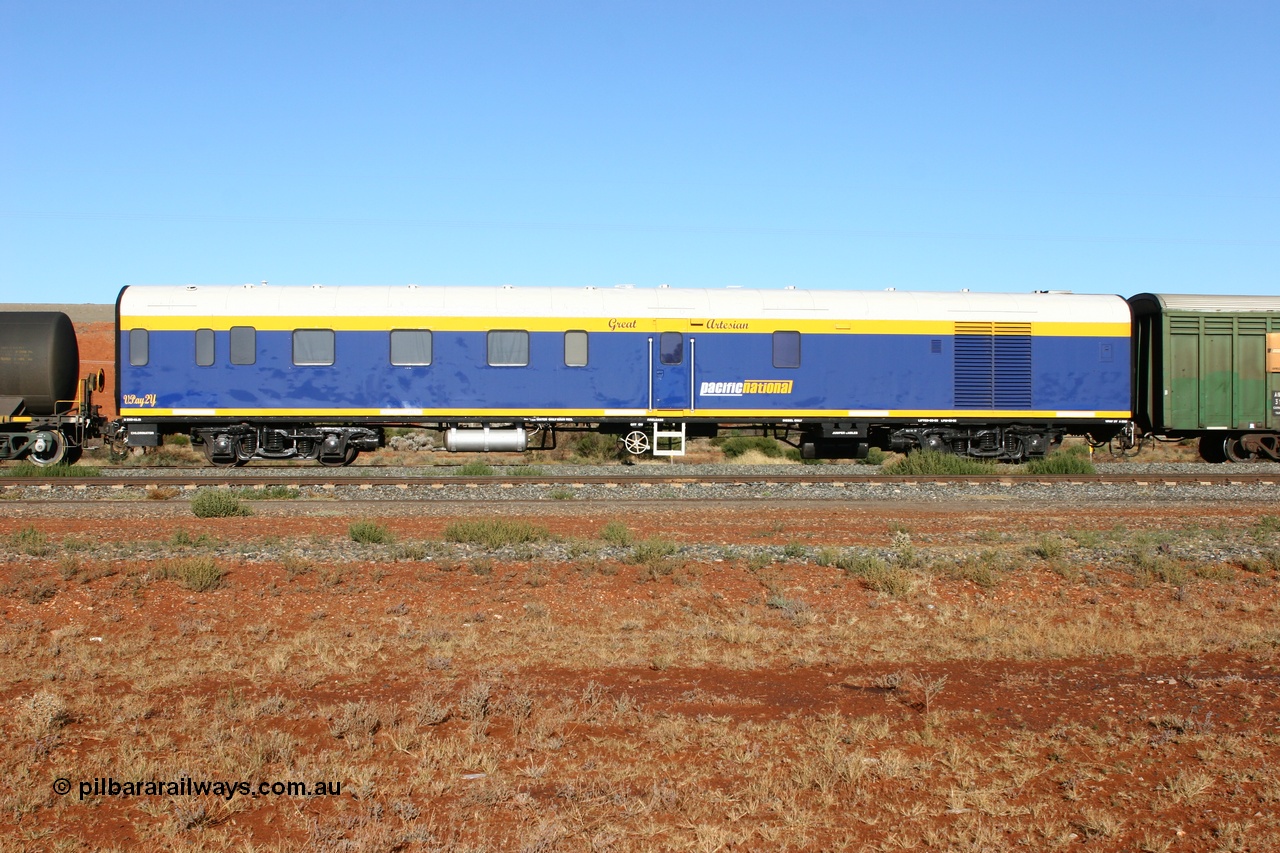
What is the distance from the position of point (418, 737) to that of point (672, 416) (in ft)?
52.9

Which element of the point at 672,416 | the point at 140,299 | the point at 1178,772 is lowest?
the point at 1178,772

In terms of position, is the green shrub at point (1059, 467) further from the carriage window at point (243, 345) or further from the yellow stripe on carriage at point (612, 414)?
→ the carriage window at point (243, 345)

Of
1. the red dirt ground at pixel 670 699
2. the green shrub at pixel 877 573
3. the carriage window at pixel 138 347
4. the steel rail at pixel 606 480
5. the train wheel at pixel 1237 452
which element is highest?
the carriage window at pixel 138 347

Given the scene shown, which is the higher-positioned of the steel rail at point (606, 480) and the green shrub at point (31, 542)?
the steel rail at point (606, 480)

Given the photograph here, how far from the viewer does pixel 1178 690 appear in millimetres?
7277

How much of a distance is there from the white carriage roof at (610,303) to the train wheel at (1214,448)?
4122mm

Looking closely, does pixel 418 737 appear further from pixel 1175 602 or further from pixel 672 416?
pixel 672 416

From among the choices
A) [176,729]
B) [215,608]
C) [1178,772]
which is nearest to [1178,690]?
[1178,772]

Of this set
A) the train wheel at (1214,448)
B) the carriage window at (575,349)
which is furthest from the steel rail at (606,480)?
the train wheel at (1214,448)

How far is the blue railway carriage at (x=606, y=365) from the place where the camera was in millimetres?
21125

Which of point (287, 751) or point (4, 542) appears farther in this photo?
point (4, 542)

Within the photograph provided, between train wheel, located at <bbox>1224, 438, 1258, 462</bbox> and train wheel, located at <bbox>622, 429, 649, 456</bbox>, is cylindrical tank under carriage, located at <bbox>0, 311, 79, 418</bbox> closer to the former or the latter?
train wheel, located at <bbox>622, 429, 649, 456</bbox>

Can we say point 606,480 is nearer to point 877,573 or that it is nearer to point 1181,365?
point 877,573

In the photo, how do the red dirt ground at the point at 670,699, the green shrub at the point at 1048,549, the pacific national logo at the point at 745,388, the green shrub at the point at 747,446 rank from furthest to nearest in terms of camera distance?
1. the green shrub at the point at 747,446
2. the pacific national logo at the point at 745,388
3. the green shrub at the point at 1048,549
4. the red dirt ground at the point at 670,699
